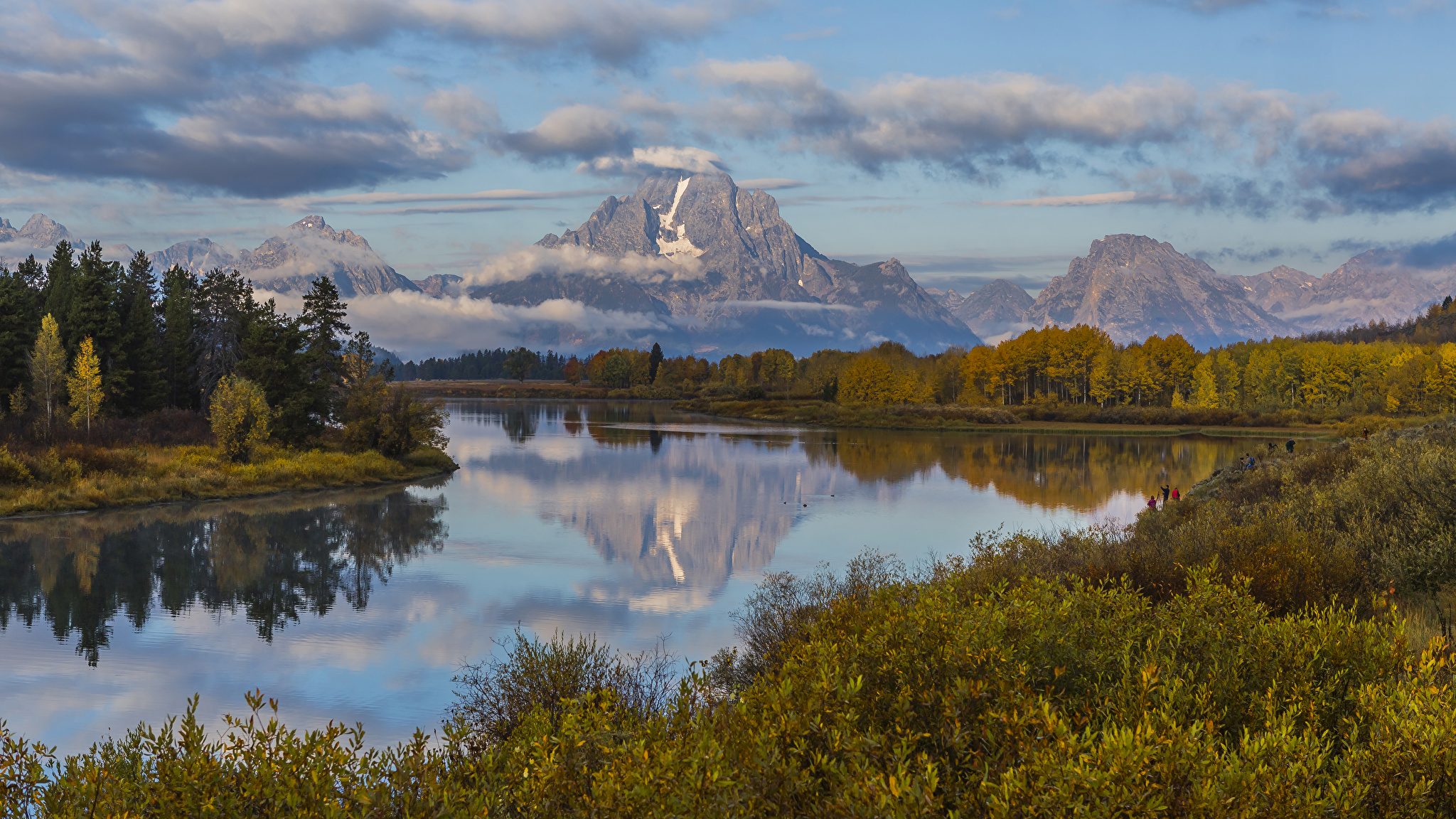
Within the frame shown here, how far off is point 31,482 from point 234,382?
12.7 metres

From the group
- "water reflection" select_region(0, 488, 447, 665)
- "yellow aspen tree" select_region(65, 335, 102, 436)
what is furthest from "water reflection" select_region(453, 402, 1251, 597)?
"yellow aspen tree" select_region(65, 335, 102, 436)

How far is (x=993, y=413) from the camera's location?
114938 millimetres

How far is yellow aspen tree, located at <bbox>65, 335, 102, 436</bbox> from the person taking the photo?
4981 cm

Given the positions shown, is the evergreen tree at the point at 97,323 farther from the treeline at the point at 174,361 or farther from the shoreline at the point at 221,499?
the shoreline at the point at 221,499

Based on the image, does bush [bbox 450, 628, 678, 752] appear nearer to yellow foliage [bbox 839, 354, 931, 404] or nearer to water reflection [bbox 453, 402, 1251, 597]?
water reflection [bbox 453, 402, 1251, 597]

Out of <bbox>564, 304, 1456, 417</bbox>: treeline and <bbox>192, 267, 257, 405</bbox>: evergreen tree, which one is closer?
<bbox>192, 267, 257, 405</bbox>: evergreen tree

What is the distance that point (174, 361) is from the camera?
218 ft


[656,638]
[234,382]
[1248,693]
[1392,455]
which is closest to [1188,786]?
[1248,693]

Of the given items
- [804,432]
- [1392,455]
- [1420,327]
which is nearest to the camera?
[1392,455]

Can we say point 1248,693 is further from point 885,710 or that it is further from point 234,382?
point 234,382

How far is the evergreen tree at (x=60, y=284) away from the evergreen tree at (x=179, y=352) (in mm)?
6490

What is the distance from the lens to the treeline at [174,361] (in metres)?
50.5

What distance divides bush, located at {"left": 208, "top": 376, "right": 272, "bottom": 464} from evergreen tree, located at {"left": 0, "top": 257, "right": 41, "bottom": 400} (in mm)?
16344

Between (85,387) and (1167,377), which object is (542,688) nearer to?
(85,387)
